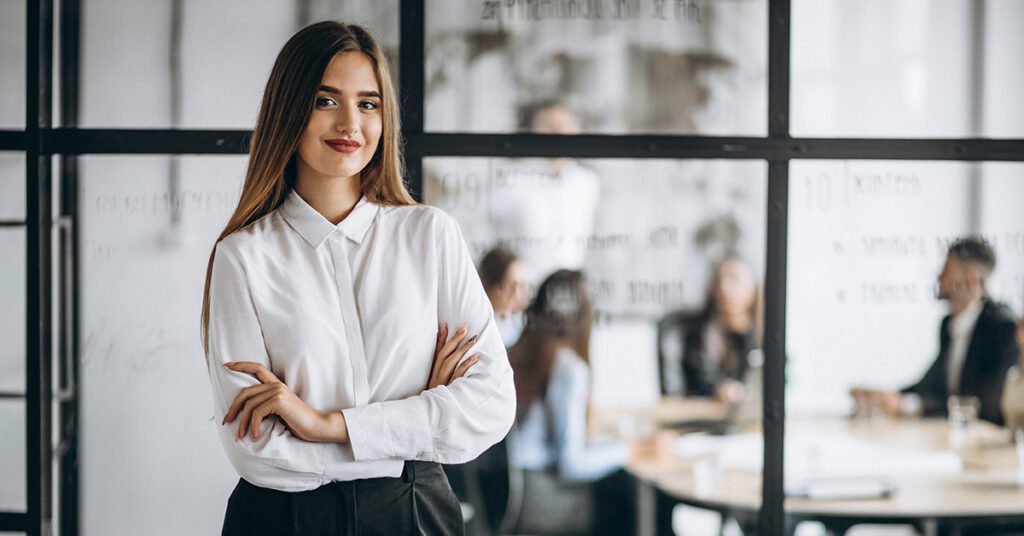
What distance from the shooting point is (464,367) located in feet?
5.78

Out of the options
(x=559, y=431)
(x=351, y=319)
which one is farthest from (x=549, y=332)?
(x=351, y=319)

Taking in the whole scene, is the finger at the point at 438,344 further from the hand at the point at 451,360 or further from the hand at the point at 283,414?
the hand at the point at 283,414

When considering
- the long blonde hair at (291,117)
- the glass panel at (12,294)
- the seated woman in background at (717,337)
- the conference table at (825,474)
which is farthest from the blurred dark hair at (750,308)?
the glass panel at (12,294)

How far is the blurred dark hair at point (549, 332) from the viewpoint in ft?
9.06

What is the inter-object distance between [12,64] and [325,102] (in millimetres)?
1472

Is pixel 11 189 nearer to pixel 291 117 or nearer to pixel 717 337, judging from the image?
pixel 291 117

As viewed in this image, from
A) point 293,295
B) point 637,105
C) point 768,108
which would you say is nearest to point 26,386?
point 293,295

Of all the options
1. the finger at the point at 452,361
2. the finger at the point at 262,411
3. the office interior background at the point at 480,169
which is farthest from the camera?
the office interior background at the point at 480,169

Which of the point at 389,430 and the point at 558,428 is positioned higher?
the point at 389,430

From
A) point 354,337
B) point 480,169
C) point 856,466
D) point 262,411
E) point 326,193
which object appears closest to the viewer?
point 262,411

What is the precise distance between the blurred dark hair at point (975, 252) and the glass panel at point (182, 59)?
1939 mm

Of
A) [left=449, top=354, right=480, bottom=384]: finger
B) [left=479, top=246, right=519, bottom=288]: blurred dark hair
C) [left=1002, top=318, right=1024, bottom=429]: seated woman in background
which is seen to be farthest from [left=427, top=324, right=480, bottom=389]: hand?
[left=1002, top=318, right=1024, bottom=429]: seated woman in background

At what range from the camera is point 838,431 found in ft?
9.30

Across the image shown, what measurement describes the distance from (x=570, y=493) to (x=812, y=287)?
924 millimetres
